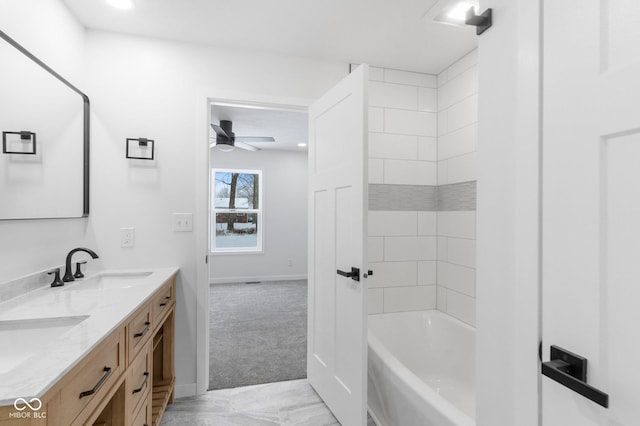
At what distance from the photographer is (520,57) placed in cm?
89

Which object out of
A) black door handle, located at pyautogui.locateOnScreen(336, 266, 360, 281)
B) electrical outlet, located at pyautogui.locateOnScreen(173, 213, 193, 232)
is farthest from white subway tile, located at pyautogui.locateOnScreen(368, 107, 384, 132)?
electrical outlet, located at pyautogui.locateOnScreen(173, 213, 193, 232)

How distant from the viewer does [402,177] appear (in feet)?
8.62

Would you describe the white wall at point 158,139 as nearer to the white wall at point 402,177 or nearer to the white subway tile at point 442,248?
the white wall at point 402,177

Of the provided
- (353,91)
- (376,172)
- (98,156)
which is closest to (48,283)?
(98,156)

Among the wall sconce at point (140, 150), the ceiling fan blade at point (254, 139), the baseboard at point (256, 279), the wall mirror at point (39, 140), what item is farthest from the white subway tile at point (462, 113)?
the baseboard at point (256, 279)

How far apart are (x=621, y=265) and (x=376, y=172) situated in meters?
1.95

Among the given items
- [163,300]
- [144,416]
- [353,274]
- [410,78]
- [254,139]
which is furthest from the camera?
[254,139]

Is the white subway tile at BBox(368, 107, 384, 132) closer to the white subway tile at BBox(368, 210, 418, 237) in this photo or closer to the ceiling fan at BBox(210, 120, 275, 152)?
the white subway tile at BBox(368, 210, 418, 237)

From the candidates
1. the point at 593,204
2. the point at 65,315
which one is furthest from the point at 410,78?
the point at 65,315

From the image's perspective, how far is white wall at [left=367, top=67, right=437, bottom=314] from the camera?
2574 millimetres

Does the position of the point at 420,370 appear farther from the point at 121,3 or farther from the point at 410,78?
the point at 121,3

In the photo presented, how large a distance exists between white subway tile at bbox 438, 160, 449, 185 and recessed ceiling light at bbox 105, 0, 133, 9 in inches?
91.7

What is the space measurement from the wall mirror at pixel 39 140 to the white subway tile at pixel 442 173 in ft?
8.32

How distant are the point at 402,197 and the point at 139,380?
2.06m
